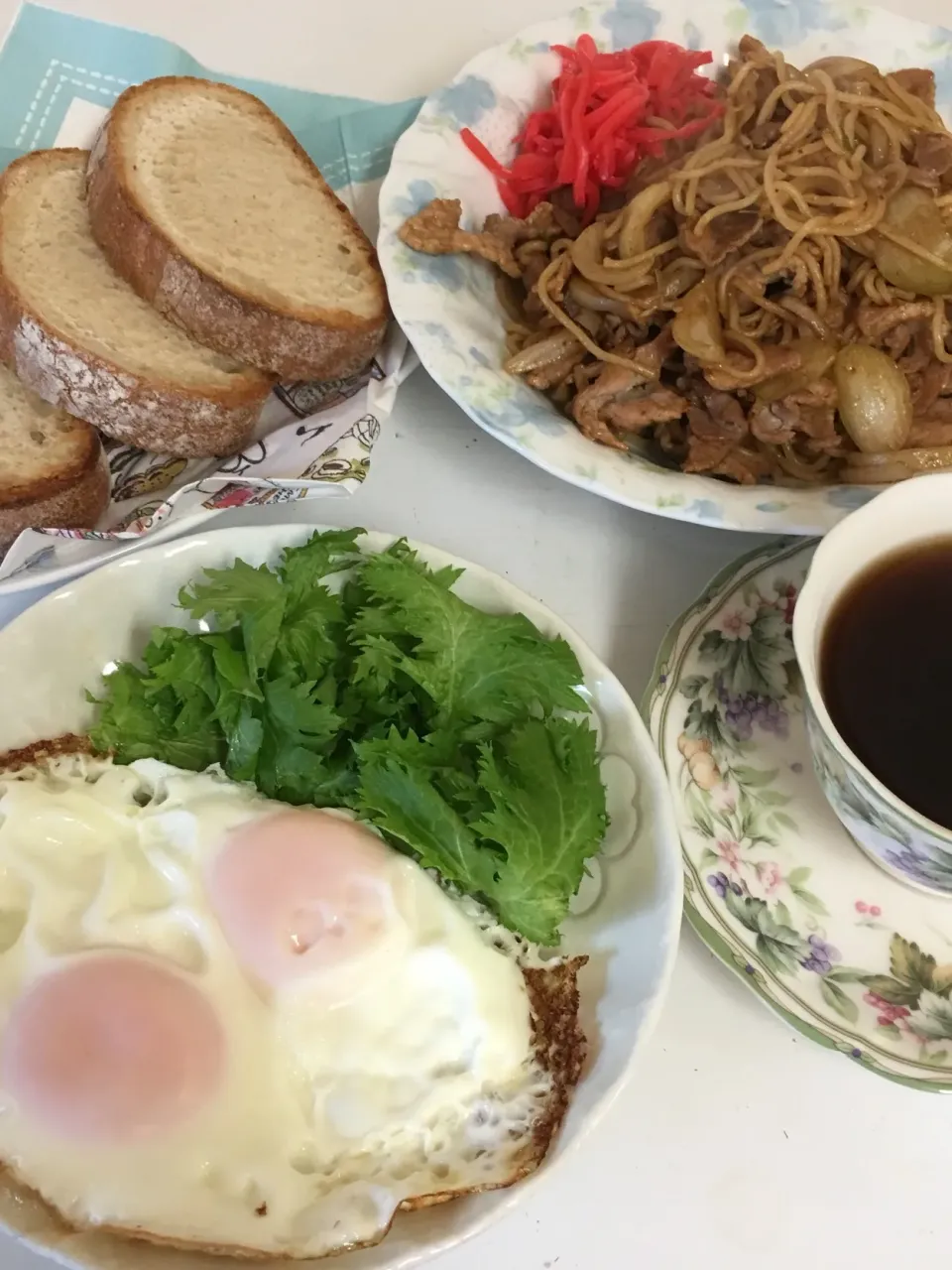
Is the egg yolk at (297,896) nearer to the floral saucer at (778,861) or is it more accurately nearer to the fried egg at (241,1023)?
the fried egg at (241,1023)

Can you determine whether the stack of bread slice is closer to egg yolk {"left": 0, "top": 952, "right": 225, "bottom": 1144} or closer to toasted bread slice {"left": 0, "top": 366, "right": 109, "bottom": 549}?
toasted bread slice {"left": 0, "top": 366, "right": 109, "bottom": 549}

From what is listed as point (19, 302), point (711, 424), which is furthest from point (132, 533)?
point (711, 424)

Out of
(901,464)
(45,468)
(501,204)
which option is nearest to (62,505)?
(45,468)

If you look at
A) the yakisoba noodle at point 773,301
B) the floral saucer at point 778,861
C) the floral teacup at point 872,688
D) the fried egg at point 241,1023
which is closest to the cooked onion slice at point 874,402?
the yakisoba noodle at point 773,301

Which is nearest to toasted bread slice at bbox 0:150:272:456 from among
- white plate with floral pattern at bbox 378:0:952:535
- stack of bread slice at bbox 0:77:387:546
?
stack of bread slice at bbox 0:77:387:546

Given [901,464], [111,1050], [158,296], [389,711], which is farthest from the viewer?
[158,296]

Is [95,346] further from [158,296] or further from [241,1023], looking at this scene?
[241,1023]

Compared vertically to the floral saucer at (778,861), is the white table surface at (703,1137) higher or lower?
lower
